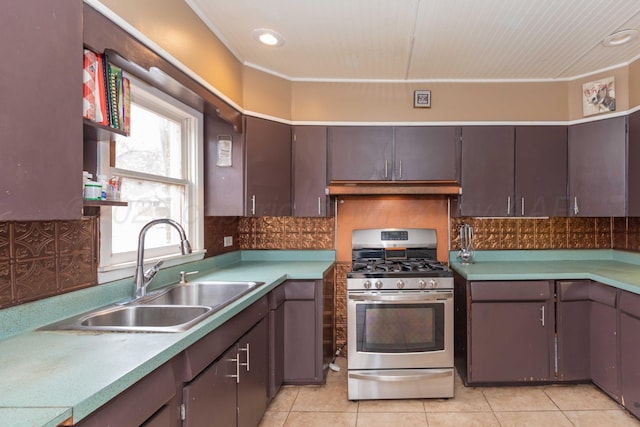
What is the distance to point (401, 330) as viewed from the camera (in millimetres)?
2475

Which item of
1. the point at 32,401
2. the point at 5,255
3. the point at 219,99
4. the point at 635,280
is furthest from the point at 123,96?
the point at 635,280

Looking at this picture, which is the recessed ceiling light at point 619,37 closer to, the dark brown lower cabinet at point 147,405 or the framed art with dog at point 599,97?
the framed art with dog at point 599,97

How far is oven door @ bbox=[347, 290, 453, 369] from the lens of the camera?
8.10 feet

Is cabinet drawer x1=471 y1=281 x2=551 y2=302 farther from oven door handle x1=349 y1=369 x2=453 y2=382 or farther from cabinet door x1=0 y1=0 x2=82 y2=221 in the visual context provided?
cabinet door x1=0 y1=0 x2=82 y2=221

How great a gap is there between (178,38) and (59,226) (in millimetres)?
1088

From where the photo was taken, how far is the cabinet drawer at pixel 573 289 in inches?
98.1

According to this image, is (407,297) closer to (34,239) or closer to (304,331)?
(304,331)

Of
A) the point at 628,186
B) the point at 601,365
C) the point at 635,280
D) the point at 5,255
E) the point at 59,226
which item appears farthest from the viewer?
the point at 628,186

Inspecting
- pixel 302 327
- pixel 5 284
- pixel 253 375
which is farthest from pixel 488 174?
pixel 5 284

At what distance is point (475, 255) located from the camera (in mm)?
3096

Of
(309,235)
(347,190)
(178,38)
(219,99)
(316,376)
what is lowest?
(316,376)

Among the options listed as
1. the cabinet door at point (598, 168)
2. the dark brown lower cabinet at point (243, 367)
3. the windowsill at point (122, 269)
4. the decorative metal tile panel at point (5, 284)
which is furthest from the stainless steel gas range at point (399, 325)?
the decorative metal tile panel at point (5, 284)

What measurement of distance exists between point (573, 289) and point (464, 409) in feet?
3.83

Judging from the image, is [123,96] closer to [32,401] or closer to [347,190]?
[32,401]
